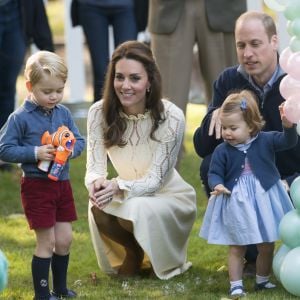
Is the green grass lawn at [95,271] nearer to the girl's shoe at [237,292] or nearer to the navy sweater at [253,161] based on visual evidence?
the girl's shoe at [237,292]

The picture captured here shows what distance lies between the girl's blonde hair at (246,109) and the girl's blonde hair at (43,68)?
80 centimetres

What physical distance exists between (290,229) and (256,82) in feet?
3.36

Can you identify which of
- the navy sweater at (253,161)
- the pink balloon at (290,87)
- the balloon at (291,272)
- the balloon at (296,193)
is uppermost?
the pink balloon at (290,87)

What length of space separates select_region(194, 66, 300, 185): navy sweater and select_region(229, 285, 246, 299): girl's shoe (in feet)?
2.25

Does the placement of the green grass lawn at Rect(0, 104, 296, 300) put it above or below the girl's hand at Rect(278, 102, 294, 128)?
below

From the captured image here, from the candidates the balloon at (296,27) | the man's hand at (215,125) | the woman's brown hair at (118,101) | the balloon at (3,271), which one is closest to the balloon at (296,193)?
the man's hand at (215,125)

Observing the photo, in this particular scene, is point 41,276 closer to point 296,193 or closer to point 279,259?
point 279,259

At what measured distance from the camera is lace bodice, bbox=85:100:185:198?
233 inches

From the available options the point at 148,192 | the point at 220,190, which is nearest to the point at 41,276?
the point at 148,192

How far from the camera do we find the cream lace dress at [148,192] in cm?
580

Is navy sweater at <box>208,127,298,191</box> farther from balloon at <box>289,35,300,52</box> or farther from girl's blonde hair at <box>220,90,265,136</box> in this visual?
balloon at <box>289,35,300,52</box>

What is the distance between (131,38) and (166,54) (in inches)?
33.0

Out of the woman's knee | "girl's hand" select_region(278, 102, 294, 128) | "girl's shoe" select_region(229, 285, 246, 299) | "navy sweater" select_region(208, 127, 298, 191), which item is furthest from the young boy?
"girl's hand" select_region(278, 102, 294, 128)

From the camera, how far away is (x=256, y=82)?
588 cm
